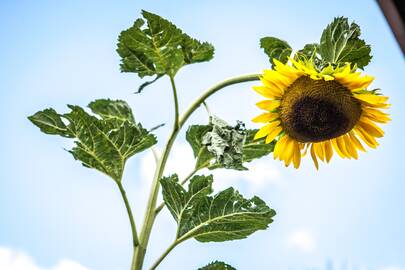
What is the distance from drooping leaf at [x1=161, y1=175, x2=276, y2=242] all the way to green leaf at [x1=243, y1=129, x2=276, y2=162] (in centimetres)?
15

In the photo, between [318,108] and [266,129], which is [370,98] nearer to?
[318,108]

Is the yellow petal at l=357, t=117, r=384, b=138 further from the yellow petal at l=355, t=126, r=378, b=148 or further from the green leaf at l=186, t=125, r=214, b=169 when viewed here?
the green leaf at l=186, t=125, r=214, b=169

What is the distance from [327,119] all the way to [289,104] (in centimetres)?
8

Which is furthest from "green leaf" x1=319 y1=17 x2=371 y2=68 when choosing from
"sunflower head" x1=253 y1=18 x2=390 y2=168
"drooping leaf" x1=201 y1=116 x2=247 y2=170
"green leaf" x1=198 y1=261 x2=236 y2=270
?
"green leaf" x1=198 y1=261 x2=236 y2=270

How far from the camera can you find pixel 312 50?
105cm

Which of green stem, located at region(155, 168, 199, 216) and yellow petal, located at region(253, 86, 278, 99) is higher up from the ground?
yellow petal, located at region(253, 86, 278, 99)

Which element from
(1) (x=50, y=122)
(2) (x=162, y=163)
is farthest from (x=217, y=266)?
(1) (x=50, y=122)

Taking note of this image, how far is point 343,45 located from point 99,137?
51 centimetres

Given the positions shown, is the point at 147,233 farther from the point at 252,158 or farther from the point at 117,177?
the point at 252,158

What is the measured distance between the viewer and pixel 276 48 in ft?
3.63

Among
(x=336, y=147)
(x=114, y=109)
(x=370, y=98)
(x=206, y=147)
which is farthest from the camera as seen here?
(x=114, y=109)

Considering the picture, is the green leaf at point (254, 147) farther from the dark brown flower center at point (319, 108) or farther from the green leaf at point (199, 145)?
the dark brown flower center at point (319, 108)

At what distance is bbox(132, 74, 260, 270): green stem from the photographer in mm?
1076

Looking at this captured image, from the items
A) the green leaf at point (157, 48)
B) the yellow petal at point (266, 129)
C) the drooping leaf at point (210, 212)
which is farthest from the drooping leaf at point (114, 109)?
the yellow petal at point (266, 129)
